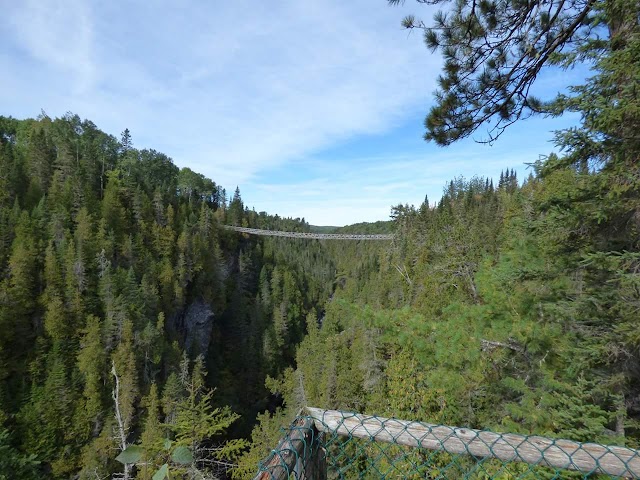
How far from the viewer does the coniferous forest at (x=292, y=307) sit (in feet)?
12.2

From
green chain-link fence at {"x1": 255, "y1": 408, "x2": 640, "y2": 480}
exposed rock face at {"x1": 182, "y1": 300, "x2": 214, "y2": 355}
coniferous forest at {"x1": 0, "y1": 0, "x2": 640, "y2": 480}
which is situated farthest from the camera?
exposed rock face at {"x1": 182, "y1": 300, "x2": 214, "y2": 355}

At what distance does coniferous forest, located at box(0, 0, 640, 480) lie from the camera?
12.2 ft

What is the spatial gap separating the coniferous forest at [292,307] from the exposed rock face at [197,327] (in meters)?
0.21

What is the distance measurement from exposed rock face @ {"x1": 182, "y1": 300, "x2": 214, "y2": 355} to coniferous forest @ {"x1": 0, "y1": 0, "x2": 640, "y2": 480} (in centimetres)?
21

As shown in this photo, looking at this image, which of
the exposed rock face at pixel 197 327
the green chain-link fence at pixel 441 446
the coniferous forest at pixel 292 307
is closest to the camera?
the green chain-link fence at pixel 441 446

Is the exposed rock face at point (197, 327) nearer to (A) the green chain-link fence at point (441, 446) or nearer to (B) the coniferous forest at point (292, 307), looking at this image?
(B) the coniferous forest at point (292, 307)

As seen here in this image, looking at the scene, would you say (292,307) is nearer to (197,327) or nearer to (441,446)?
(197,327)

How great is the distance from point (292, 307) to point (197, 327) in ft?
54.0

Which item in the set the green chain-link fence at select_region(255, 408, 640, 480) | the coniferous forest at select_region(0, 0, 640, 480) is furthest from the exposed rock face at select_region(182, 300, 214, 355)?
the green chain-link fence at select_region(255, 408, 640, 480)

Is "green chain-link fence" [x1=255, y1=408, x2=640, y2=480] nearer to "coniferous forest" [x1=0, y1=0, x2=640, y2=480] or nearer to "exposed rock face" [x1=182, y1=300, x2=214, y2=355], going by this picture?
"coniferous forest" [x1=0, y1=0, x2=640, y2=480]

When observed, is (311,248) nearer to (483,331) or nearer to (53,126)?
(53,126)

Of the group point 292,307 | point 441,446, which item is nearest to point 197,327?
point 292,307

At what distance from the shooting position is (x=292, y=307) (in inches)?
2290

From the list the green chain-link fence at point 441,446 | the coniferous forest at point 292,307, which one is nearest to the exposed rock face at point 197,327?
the coniferous forest at point 292,307
